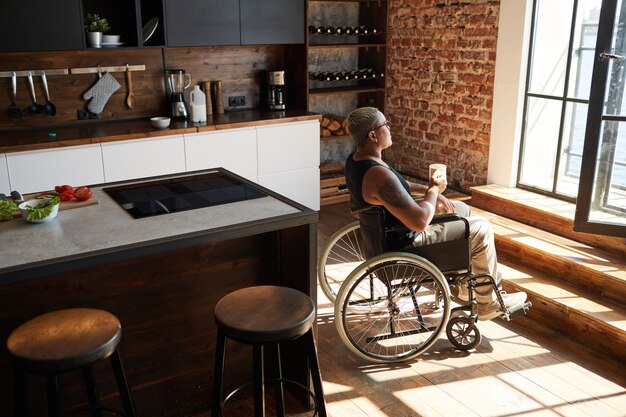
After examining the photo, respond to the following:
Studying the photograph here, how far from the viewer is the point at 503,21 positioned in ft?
15.7

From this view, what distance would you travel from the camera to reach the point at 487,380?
304 cm

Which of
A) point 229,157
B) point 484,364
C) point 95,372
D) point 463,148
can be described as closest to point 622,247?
point 484,364

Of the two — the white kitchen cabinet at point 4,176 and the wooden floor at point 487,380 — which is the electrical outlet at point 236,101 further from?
the wooden floor at point 487,380

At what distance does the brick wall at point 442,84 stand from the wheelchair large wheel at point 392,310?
179 centimetres

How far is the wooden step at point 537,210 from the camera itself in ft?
13.1

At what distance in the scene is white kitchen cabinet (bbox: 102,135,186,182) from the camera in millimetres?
4418

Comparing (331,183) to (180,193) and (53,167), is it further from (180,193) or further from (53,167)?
(180,193)

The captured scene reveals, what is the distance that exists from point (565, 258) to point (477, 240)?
0.96 meters

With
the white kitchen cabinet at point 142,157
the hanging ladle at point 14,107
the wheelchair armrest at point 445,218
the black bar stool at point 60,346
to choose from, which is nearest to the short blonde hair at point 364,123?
the wheelchair armrest at point 445,218

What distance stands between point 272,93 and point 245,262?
9.63ft

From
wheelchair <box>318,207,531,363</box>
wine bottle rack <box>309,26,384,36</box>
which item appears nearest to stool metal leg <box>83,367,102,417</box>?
wheelchair <box>318,207,531,363</box>

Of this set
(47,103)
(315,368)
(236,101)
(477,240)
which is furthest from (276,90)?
(315,368)

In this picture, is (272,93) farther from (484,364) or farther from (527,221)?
(484,364)

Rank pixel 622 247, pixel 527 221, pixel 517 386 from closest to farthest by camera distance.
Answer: pixel 517 386 < pixel 622 247 < pixel 527 221
